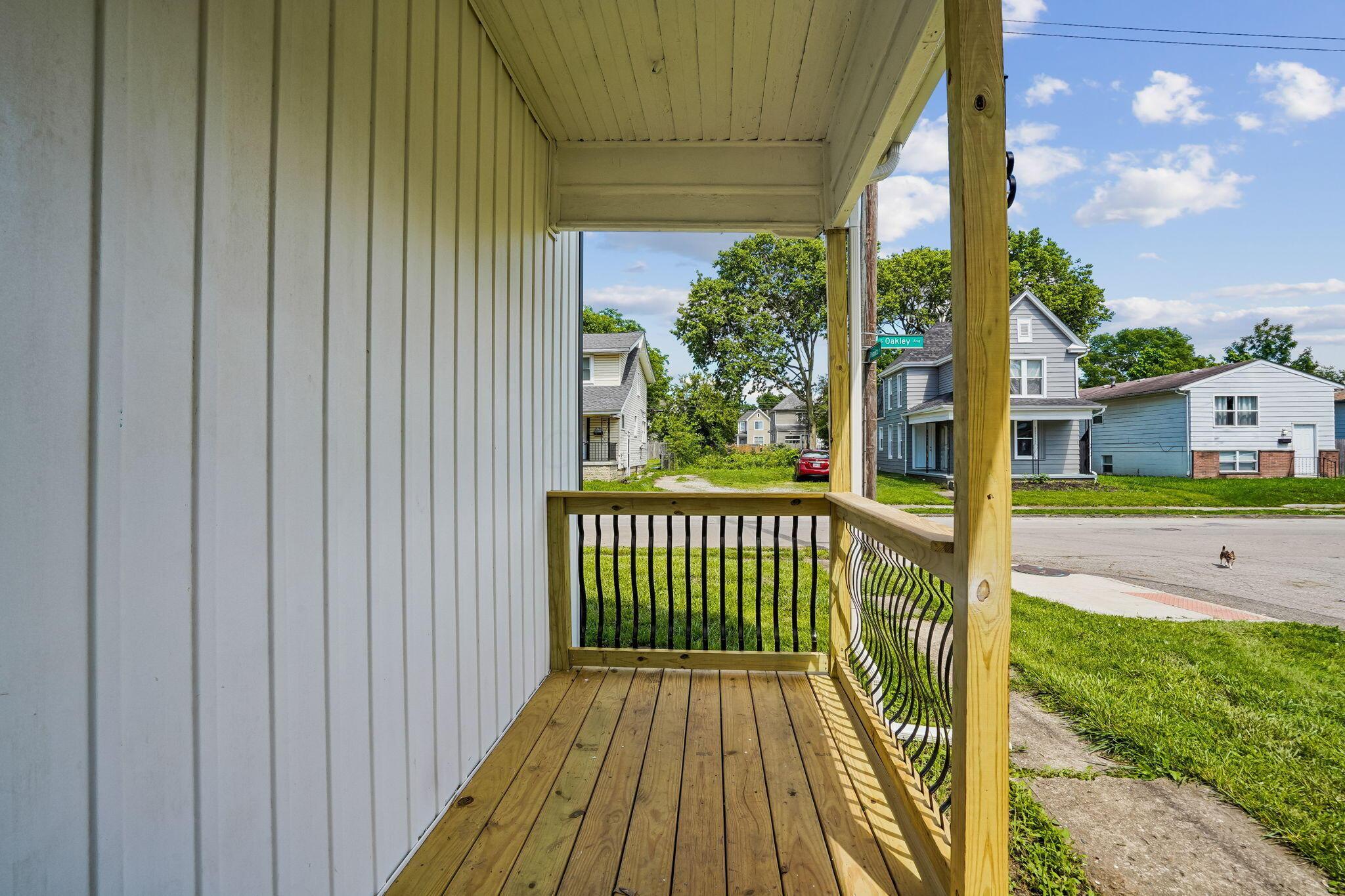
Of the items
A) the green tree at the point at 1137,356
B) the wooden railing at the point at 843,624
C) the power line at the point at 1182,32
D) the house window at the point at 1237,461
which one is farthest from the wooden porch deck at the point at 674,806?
the green tree at the point at 1137,356

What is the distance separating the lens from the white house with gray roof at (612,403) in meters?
14.1

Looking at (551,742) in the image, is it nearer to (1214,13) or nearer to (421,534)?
(421,534)

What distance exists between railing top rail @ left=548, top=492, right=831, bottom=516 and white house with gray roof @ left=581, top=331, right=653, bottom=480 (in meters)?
10.4

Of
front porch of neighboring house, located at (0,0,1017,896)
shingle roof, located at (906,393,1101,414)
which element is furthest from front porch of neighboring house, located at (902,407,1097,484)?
front porch of neighboring house, located at (0,0,1017,896)

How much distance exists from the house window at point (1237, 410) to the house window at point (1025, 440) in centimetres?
466

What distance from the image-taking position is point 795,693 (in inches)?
116

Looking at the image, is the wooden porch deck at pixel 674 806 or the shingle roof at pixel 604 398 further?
the shingle roof at pixel 604 398

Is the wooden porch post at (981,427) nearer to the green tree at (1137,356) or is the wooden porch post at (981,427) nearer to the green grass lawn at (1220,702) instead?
the green grass lawn at (1220,702)

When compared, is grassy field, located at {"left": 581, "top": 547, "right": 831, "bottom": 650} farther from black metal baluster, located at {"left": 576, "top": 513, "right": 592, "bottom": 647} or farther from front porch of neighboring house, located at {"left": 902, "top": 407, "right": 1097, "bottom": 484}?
front porch of neighboring house, located at {"left": 902, "top": 407, "right": 1097, "bottom": 484}

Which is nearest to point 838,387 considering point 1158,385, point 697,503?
point 697,503

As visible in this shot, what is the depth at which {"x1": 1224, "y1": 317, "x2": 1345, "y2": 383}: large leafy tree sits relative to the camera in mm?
5016

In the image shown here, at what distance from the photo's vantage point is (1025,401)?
431 inches

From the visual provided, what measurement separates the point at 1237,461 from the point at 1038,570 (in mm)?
3765

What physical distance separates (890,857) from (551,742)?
127 cm
